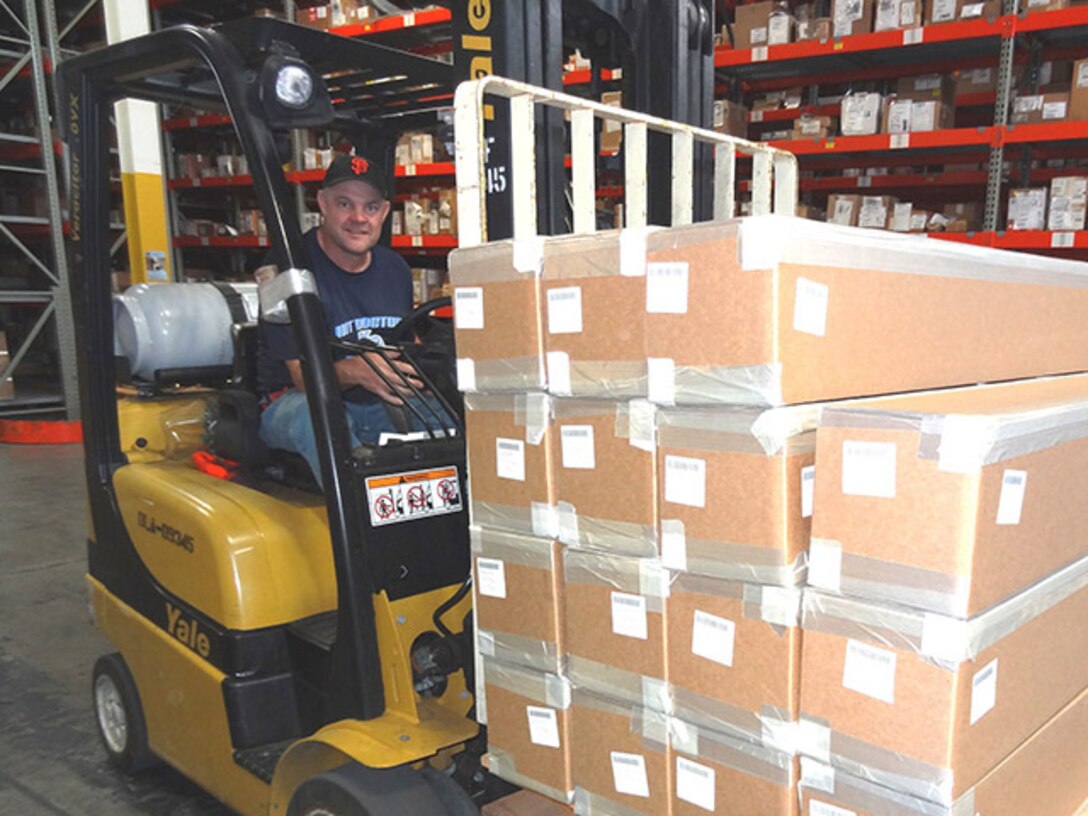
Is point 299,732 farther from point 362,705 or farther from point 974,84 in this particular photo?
point 974,84

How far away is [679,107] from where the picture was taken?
3.02 m

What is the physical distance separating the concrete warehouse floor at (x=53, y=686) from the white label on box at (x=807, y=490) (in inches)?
94.0

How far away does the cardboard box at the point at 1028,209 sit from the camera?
514 centimetres

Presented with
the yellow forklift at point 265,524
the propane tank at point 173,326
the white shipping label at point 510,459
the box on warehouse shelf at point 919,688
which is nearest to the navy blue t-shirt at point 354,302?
the yellow forklift at point 265,524

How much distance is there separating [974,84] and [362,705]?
18.8 ft

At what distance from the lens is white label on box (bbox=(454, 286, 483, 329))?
1.89 metres

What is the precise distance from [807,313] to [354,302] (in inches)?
71.8

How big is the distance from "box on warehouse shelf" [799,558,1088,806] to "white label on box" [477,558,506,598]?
694 mm

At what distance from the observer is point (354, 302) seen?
293 centimetres

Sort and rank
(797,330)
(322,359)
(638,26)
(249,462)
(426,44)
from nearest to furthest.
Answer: (797,330)
(322,359)
(249,462)
(638,26)
(426,44)

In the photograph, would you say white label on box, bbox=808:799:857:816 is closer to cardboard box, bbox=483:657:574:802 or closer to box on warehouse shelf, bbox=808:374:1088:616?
box on warehouse shelf, bbox=808:374:1088:616

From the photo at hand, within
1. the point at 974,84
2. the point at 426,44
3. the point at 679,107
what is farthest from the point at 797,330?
the point at 426,44

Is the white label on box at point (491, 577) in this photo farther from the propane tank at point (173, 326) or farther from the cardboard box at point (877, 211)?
the cardboard box at point (877, 211)

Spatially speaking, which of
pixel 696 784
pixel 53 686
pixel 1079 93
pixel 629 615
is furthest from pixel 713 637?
pixel 1079 93
